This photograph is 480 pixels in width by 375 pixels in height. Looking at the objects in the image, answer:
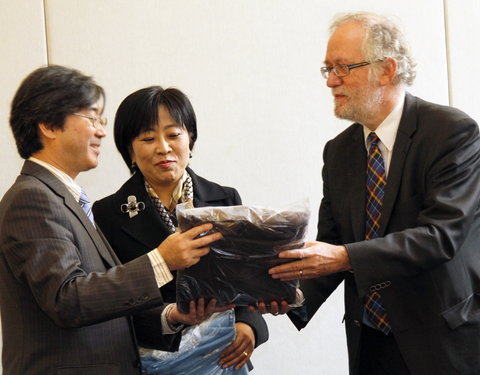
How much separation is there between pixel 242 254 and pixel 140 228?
0.71 m

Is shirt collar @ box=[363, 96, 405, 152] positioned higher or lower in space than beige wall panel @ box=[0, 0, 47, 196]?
lower

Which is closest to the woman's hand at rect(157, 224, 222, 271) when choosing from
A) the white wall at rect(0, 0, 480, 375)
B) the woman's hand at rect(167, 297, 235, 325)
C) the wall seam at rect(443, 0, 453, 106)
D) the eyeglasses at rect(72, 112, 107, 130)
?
the woman's hand at rect(167, 297, 235, 325)

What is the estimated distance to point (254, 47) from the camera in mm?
3318

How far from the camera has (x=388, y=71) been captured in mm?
2381

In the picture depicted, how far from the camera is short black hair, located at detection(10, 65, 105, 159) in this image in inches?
78.5

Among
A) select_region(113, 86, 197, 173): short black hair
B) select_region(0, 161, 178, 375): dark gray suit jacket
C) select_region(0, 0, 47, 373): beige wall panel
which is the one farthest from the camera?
select_region(0, 0, 47, 373): beige wall panel

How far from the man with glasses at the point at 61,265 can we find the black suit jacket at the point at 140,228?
0.45m

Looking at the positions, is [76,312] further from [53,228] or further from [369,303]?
[369,303]

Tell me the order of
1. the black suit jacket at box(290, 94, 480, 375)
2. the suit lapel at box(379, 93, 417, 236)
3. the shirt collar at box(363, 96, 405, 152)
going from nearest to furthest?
the black suit jacket at box(290, 94, 480, 375), the suit lapel at box(379, 93, 417, 236), the shirt collar at box(363, 96, 405, 152)

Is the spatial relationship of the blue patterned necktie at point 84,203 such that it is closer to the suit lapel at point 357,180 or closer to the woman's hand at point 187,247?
the woman's hand at point 187,247

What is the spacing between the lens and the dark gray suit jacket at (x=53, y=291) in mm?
1788

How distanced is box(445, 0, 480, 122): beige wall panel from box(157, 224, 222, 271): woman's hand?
6.87 ft

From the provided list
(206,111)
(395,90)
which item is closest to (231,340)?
(395,90)

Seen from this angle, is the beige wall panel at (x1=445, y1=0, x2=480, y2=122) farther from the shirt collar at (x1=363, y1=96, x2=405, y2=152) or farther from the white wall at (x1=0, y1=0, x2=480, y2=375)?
the shirt collar at (x1=363, y1=96, x2=405, y2=152)
